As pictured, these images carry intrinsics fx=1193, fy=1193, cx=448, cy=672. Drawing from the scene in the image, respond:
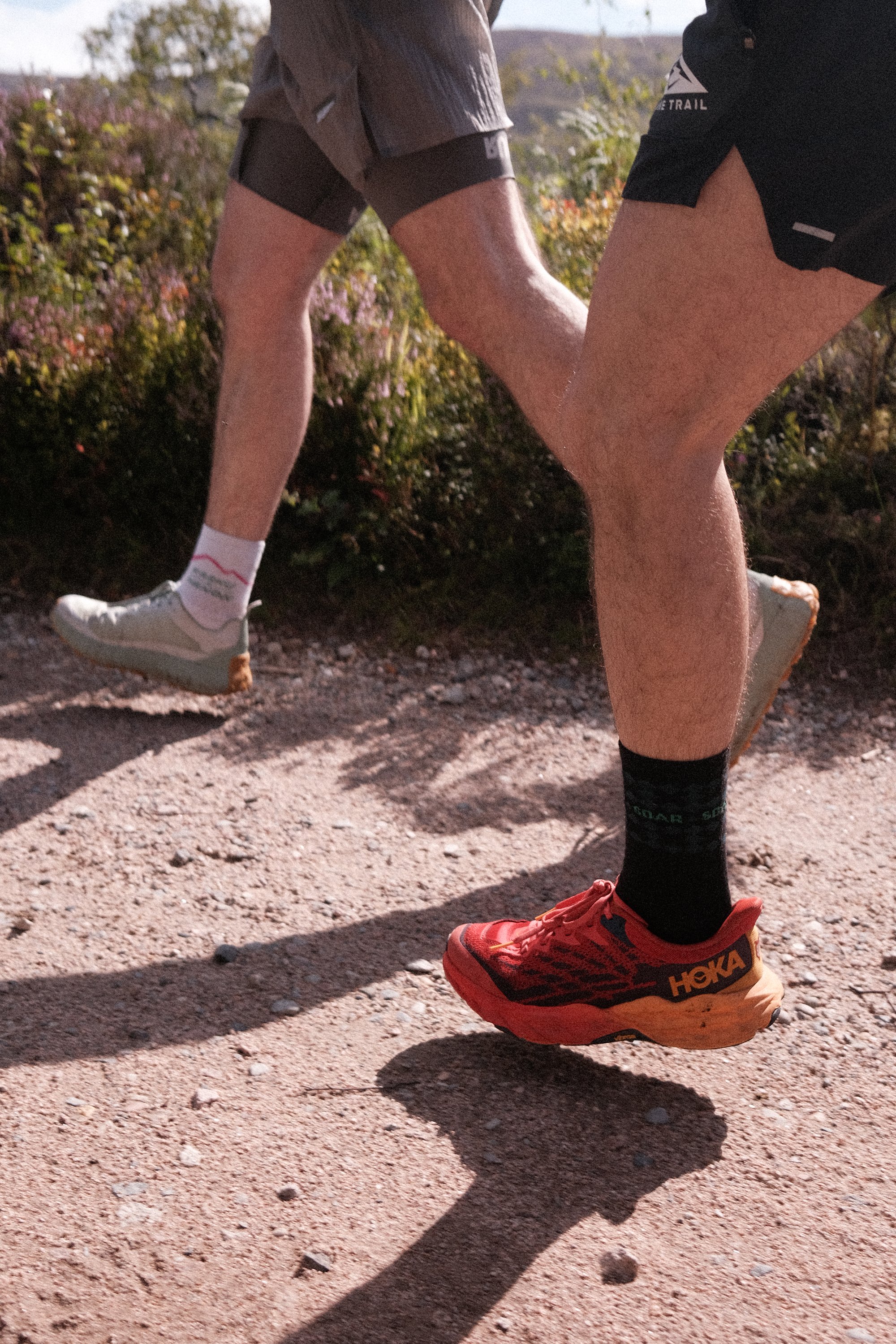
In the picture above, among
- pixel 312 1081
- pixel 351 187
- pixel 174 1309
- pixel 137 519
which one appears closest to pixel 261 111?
pixel 351 187

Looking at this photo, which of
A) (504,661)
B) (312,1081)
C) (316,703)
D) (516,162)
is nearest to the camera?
(312,1081)

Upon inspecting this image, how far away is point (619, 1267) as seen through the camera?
131 centimetres

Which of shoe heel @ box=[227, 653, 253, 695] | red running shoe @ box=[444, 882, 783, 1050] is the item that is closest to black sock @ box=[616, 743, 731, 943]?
red running shoe @ box=[444, 882, 783, 1050]

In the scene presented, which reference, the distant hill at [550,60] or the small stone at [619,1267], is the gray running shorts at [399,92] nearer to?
the distant hill at [550,60]

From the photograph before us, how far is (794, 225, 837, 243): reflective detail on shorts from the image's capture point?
1226mm

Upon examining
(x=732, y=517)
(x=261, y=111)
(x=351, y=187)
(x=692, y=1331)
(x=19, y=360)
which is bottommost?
(x=692, y=1331)

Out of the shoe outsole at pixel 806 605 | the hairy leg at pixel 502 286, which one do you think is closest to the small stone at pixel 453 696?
the shoe outsole at pixel 806 605

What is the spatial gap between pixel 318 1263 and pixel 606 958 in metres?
0.53

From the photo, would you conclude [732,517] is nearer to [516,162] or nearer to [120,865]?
[120,865]

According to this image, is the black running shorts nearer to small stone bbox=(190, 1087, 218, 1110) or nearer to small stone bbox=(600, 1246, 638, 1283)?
small stone bbox=(600, 1246, 638, 1283)

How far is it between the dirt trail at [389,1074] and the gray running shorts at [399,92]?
1.20m

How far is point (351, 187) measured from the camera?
2494 mm

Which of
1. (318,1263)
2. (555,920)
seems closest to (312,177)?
(555,920)

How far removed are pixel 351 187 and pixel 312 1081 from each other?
70.6 inches
